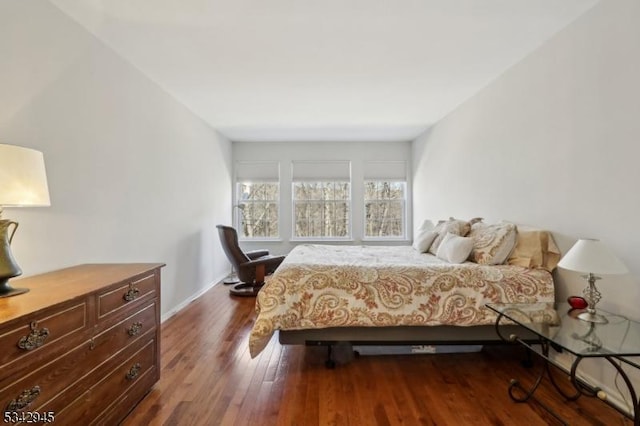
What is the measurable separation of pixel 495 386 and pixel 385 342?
0.78 metres

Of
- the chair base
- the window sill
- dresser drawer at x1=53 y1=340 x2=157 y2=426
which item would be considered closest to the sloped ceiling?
dresser drawer at x1=53 y1=340 x2=157 y2=426

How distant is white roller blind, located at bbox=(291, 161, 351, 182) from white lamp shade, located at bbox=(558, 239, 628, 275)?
4.36 m

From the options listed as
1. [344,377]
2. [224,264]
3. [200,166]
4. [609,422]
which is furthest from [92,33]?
[609,422]

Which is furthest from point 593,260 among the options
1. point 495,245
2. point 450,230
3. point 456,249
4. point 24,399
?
point 24,399

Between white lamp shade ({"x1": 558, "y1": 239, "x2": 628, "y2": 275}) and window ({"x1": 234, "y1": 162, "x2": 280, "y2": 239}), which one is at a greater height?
window ({"x1": 234, "y1": 162, "x2": 280, "y2": 239})

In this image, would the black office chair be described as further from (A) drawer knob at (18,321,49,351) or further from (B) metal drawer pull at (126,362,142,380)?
(A) drawer knob at (18,321,49,351)

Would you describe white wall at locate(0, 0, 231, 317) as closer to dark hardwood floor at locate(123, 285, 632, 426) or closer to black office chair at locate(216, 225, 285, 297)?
black office chair at locate(216, 225, 285, 297)

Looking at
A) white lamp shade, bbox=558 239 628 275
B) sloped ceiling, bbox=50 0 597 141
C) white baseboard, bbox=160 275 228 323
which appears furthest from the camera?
white baseboard, bbox=160 275 228 323

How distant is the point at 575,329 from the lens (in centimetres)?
177

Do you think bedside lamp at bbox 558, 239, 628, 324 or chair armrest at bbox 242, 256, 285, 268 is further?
chair armrest at bbox 242, 256, 285, 268

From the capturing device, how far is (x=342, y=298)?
2277 mm

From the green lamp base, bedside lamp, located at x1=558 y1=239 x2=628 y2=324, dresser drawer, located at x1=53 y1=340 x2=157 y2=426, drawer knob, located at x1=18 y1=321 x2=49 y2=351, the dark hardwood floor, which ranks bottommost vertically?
the dark hardwood floor

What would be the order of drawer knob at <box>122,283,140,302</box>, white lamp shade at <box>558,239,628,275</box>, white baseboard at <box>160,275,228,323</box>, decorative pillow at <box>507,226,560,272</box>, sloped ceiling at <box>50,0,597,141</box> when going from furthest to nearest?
white baseboard at <box>160,275,228,323</box> < decorative pillow at <box>507,226,560,272</box> < sloped ceiling at <box>50,0,597,141</box> < drawer knob at <box>122,283,140,302</box> < white lamp shade at <box>558,239,628,275</box>

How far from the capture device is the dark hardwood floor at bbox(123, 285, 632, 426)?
1.77 m
